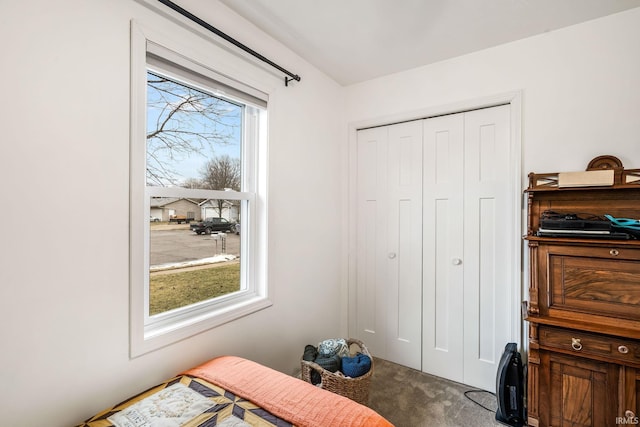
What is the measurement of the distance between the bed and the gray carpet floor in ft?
3.03

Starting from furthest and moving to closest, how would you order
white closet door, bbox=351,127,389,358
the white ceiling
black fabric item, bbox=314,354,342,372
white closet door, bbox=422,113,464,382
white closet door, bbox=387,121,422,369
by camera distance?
white closet door, bbox=351,127,389,358
white closet door, bbox=387,121,422,369
white closet door, bbox=422,113,464,382
black fabric item, bbox=314,354,342,372
the white ceiling

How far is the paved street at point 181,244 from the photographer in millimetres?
1608

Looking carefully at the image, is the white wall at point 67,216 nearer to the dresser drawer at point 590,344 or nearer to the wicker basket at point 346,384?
the wicker basket at point 346,384

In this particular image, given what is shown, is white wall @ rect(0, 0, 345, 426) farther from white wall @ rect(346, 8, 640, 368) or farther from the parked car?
white wall @ rect(346, 8, 640, 368)

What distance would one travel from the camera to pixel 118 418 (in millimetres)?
1130

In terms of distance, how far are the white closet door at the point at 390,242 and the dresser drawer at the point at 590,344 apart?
0.99 meters

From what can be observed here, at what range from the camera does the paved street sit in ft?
5.28

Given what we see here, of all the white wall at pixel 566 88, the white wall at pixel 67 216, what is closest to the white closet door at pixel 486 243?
the white wall at pixel 566 88

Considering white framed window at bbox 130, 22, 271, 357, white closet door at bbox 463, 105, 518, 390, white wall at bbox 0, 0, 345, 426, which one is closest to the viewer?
white wall at bbox 0, 0, 345, 426

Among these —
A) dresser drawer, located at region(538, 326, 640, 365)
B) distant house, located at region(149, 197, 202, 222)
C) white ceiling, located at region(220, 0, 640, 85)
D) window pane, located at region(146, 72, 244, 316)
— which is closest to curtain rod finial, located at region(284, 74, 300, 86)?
white ceiling, located at region(220, 0, 640, 85)

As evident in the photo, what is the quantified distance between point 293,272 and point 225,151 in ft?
3.40

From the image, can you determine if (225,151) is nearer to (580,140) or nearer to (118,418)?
(118,418)

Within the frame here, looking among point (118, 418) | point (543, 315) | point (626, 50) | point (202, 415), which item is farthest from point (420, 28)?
point (118, 418)

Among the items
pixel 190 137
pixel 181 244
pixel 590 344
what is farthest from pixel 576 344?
pixel 190 137
